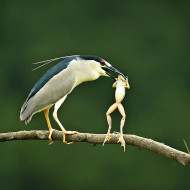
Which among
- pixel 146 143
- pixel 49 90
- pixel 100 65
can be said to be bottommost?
pixel 146 143

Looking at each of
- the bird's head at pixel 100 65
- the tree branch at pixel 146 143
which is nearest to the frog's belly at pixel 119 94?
the tree branch at pixel 146 143

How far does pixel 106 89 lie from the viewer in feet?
26.3

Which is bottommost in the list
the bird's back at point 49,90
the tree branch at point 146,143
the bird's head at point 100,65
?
the tree branch at point 146,143

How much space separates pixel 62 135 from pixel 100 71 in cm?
35

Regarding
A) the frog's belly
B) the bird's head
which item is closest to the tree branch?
the frog's belly

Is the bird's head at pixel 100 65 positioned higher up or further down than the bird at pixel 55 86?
higher up

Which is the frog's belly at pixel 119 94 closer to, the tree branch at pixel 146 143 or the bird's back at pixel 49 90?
the tree branch at pixel 146 143

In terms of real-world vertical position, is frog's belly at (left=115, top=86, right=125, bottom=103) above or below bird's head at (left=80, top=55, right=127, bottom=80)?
below

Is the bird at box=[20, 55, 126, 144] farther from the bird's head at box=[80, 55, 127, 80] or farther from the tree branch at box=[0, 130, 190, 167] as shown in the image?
the tree branch at box=[0, 130, 190, 167]

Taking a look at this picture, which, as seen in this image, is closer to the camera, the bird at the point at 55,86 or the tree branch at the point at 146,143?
the tree branch at the point at 146,143

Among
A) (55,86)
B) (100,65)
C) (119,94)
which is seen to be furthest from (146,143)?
(55,86)

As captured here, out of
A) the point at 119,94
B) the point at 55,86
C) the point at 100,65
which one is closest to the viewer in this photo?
the point at 119,94

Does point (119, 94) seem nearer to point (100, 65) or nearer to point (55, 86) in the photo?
point (100, 65)

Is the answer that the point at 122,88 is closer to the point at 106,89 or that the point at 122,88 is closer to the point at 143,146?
the point at 143,146
